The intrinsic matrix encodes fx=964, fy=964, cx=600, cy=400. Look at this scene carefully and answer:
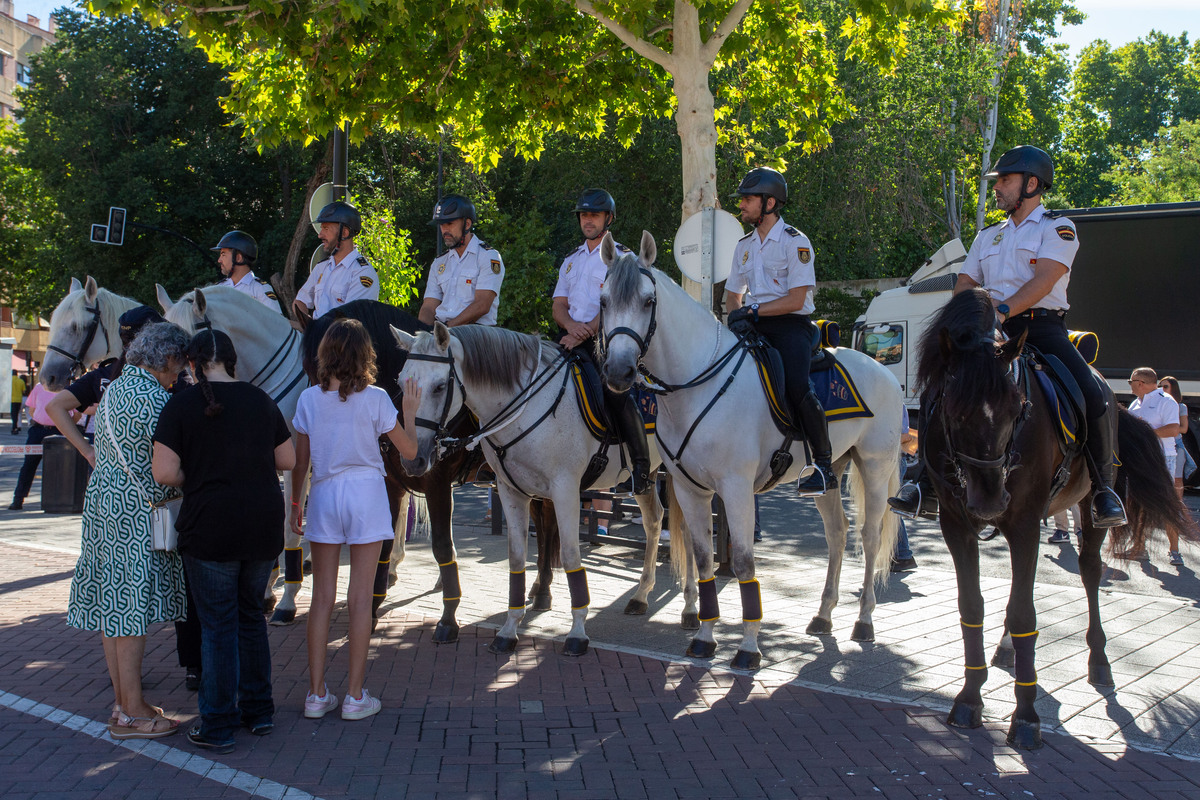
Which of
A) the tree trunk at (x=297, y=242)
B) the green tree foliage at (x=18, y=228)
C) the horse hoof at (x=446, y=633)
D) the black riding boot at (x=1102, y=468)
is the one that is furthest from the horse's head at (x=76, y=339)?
the green tree foliage at (x=18, y=228)

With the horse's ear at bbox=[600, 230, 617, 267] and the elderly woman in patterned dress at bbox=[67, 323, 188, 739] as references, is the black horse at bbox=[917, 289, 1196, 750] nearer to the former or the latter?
the horse's ear at bbox=[600, 230, 617, 267]

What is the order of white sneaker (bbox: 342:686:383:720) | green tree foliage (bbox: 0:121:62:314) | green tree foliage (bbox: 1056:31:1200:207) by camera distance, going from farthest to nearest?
green tree foliage (bbox: 1056:31:1200:207) < green tree foliage (bbox: 0:121:62:314) < white sneaker (bbox: 342:686:383:720)

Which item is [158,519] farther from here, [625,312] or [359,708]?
[625,312]

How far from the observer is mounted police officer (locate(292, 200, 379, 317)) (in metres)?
7.70

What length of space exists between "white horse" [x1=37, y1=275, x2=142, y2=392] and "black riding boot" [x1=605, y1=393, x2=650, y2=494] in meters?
4.11

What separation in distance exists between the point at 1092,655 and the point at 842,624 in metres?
1.88

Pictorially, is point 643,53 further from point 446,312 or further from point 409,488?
point 409,488

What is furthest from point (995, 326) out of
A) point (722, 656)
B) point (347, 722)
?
point (347, 722)

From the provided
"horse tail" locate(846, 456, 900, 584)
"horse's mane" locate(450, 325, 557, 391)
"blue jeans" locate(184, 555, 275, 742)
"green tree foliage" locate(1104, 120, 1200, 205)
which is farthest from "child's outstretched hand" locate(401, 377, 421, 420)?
"green tree foliage" locate(1104, 120, 1200, 205)

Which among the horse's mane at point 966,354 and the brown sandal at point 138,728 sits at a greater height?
the horse's mane at point 966,354

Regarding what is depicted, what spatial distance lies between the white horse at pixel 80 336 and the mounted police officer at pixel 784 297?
16.2 feet

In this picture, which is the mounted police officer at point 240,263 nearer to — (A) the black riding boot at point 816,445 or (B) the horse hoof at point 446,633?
(B) the horse hoof at point 446,633

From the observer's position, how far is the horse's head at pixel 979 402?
185 inches

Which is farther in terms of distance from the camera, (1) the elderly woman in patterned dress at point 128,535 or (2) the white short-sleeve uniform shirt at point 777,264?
(2) the white short-sleeve uniform shirt at point 777,264
